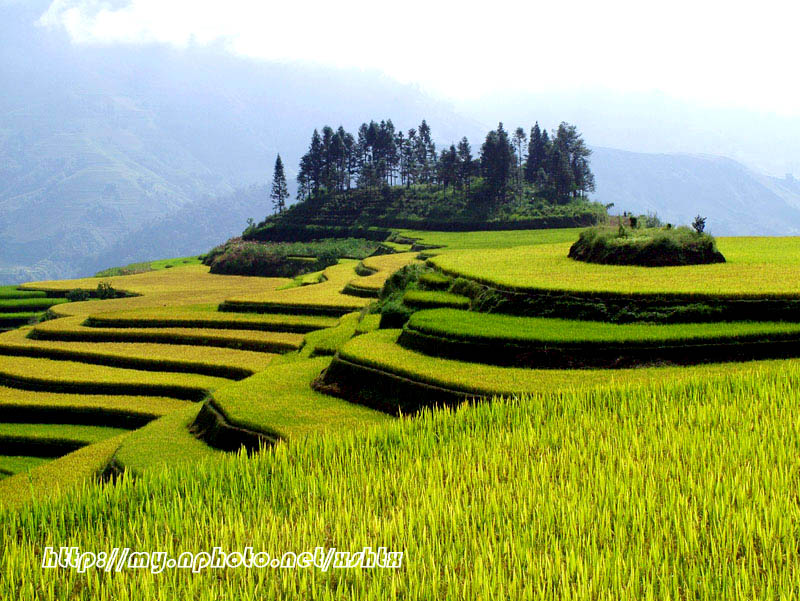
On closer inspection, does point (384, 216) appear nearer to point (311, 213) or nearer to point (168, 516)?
point (311, 213)

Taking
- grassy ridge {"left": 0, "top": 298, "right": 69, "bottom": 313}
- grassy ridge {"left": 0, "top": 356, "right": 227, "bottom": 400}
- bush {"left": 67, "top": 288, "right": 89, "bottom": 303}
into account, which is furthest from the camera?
bush {"left": 67, "top": 288, "right": 89, "bottom": 303}

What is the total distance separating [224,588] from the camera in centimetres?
431

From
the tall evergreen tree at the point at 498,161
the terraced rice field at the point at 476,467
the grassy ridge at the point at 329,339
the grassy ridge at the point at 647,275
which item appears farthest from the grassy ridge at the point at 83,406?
the tall evergreen tree at the point at 498,161

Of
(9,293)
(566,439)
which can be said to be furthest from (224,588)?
(9,293)

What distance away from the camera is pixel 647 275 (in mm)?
15203

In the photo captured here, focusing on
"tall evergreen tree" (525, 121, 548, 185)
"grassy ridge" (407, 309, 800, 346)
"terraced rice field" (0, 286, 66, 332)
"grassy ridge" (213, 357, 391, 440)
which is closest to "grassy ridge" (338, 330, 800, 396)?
"grassy ridge" (407, 309, 800, 346)

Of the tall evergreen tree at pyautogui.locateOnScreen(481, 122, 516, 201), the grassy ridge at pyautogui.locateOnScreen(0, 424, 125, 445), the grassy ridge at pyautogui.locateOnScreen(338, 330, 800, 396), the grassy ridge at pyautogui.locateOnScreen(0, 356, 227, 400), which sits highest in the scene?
the tall evergreen tree at pyautogui.locateOnScreen(481, 122, 516, 201)

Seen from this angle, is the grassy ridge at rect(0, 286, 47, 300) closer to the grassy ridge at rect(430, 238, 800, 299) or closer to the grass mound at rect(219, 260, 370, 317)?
the grass mound at rect(219, 260, 370, 317)

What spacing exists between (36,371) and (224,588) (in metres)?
17.9

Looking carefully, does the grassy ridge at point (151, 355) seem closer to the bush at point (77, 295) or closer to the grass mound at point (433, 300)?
the grass mound at point (433, 300)

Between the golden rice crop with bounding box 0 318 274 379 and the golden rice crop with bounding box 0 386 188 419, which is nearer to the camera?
the golden rice crop with bounding box 0 386 188 419

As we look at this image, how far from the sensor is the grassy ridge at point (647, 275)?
41.6ft

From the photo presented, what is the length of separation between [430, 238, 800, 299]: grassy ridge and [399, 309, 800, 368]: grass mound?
1080 millimetres

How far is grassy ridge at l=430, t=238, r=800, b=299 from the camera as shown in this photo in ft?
41.6
